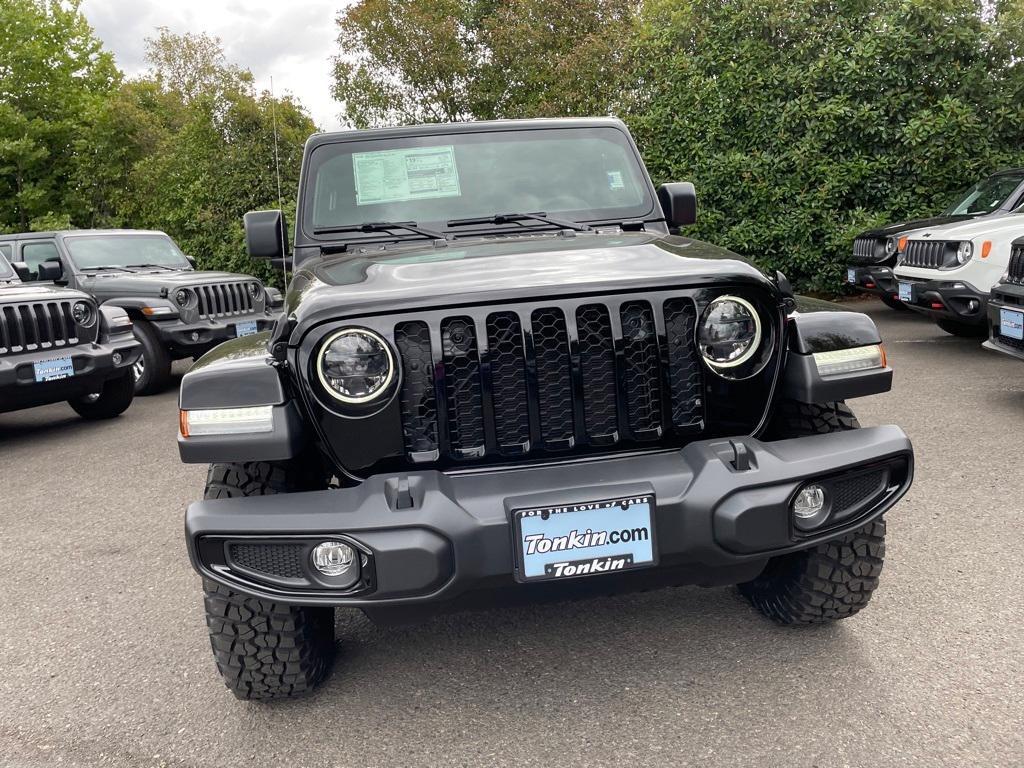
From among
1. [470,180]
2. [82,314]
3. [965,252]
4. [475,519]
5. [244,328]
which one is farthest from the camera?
[244,328]

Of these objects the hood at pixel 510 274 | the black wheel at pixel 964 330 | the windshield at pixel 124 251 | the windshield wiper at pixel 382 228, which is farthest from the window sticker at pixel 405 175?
the black wheel at pixel 964 330

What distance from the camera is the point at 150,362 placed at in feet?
27.7

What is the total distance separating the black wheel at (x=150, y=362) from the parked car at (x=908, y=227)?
24.0 feet

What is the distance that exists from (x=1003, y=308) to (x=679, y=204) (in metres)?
3.15

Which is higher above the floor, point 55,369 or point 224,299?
point 224,299

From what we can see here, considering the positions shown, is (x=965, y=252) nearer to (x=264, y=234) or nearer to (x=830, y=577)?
(x=830, y=577)

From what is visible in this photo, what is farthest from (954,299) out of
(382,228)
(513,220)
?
(382,228)

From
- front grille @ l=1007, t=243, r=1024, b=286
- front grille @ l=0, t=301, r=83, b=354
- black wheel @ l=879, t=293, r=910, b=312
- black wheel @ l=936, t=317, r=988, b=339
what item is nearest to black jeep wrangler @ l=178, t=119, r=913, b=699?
front grille @ l=1007, t=243, r=1024, b=286

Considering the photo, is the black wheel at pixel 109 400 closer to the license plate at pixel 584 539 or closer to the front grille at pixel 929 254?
the license plate at pixel 584 539

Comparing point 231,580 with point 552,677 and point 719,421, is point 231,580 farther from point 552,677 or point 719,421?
point 719,421

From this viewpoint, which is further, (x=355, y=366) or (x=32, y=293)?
(x=32, y=293)

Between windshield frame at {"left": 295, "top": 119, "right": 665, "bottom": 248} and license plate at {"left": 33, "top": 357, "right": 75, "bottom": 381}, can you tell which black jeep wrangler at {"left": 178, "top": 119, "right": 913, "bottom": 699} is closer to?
windshield frame at {"left": 295, "top": 119, "right": 665, "bottom": 248}

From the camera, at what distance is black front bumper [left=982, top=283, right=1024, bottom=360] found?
18.6 feet

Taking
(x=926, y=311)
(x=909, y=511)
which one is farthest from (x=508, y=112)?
(x=909, y=511)
